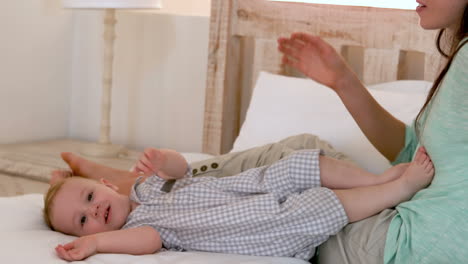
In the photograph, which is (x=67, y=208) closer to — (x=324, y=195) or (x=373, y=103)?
(x=324, y=195)

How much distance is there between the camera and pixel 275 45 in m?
2.25

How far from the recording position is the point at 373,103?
62.5 inches

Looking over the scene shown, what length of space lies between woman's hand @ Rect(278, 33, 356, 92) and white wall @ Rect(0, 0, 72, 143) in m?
1.41

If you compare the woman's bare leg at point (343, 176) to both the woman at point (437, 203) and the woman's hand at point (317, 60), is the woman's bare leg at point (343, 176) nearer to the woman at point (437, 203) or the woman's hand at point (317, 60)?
the woman at point (437, 203)

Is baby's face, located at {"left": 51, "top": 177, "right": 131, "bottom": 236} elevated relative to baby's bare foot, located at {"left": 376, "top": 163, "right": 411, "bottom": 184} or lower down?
lower down

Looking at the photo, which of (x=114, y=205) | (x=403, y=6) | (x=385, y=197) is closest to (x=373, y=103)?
(x=385, y=197)

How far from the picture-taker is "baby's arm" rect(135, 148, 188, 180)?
1397 millimetres

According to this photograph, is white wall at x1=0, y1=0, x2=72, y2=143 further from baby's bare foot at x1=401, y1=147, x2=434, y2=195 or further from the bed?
baby's bare foot at x1=401, y1=147, x2=434, y2=195

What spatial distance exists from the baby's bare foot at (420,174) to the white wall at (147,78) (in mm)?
1428

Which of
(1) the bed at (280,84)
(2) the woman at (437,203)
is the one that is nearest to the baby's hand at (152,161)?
(1) the bed at (280,84)

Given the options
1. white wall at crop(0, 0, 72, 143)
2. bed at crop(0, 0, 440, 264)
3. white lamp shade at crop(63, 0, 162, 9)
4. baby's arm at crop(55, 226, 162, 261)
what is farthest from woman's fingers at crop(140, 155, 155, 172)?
white wall at crop(0, 0, 72, 143)

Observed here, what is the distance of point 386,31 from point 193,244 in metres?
1.03

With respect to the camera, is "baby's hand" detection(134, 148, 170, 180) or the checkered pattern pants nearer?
the checkered pattern pants

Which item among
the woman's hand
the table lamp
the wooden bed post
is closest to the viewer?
the woman's hand
